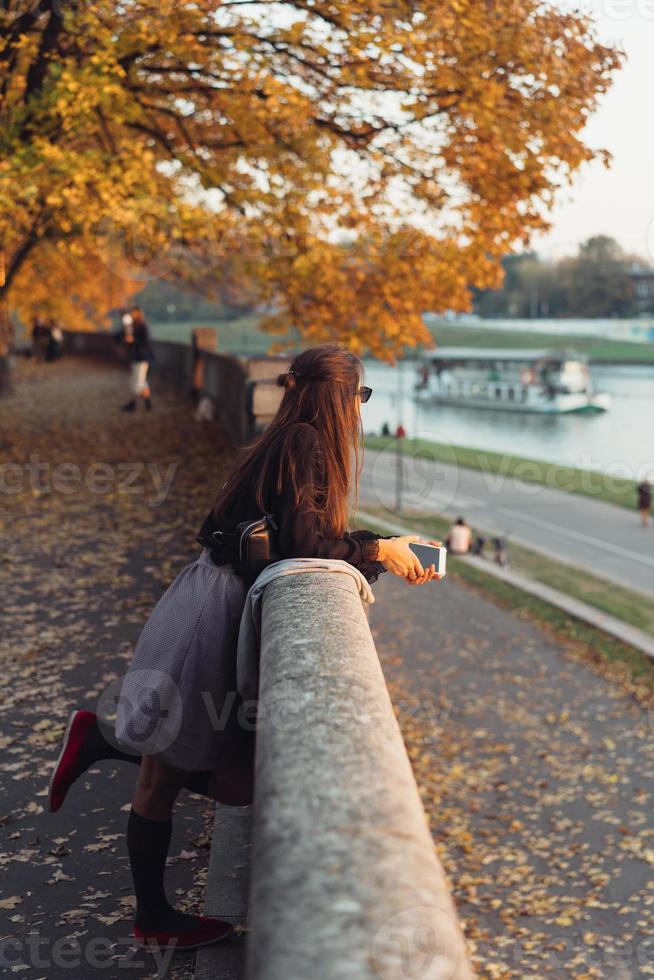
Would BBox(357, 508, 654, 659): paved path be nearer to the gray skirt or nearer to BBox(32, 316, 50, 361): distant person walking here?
the gray skirt

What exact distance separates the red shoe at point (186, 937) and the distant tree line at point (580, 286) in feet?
448

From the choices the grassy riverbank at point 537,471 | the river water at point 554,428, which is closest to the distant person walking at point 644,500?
the grassy riverbank at point 537,471

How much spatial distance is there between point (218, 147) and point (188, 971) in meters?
12.7

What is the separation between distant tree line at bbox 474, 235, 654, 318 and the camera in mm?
141125

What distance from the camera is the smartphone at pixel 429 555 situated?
3.68m

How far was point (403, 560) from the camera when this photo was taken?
3.62m

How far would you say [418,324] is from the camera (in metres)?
15.7

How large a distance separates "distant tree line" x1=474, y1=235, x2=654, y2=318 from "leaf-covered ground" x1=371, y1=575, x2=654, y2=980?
121 meters

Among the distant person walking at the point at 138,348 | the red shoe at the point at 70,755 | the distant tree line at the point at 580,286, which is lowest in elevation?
the red shoe at the point at 70,755

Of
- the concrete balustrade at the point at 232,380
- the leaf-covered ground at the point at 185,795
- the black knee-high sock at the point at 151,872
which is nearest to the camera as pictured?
the black knee-high sock at the point at 151,872

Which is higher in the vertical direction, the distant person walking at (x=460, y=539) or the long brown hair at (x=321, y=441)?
the long brown hair at (x=321, y=441)

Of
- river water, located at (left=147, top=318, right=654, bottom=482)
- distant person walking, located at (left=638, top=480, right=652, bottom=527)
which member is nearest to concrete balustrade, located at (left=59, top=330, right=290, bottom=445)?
distant person walking, located at (left=638, top=480, right=652, bottom=527)

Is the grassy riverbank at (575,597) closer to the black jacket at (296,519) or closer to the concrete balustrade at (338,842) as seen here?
the black jacket at (296,519)

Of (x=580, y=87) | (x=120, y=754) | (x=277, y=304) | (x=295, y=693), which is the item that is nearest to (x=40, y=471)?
(x=277, y=304)
